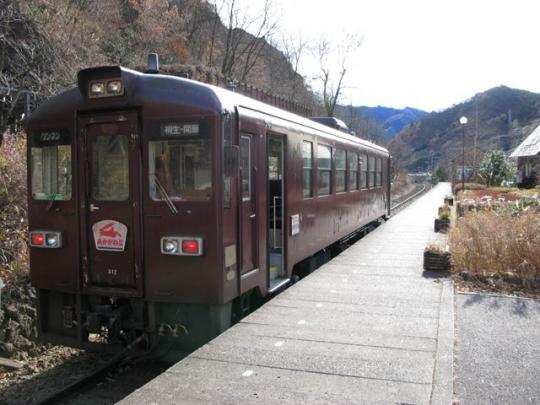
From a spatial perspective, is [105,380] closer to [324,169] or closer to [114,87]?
[114,87]

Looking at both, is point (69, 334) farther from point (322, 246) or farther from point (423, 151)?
point (423, 151)

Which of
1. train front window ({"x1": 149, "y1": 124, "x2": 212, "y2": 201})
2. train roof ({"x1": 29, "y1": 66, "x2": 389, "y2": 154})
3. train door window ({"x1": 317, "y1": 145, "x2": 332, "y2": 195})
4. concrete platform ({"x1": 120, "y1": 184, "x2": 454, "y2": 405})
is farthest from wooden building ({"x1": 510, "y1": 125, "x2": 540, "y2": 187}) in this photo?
train front window ({"x1": 149, "y1": 124, "x2": 212, "y2": 201})

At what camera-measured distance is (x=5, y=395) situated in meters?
5.59

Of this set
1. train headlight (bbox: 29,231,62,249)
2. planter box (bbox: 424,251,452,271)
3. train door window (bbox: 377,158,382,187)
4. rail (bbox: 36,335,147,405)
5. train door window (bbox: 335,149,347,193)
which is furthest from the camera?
train door window (bbox: 377,158,382,187)

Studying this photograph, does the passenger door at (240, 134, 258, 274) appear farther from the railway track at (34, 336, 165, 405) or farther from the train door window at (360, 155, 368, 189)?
the train door window at (360, 155, 368, 189)

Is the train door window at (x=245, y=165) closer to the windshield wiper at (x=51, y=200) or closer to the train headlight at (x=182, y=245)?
the train headlight at (x=182, y=245)

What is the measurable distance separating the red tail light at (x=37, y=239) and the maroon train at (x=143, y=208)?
0.02 m

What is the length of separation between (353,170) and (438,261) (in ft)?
13.6

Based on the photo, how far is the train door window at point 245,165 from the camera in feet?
19.8

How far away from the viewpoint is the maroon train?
538cm

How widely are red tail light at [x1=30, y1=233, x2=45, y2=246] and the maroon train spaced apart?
0.7 inches

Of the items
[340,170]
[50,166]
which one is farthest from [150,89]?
[340,170]

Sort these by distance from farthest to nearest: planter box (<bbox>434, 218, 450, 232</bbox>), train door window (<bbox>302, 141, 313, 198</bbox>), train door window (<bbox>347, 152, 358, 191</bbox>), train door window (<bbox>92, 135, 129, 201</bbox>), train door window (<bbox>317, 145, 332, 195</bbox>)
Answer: planter box (<bbox>434, 218, 450, 232</bbox>)
train door window (<bbox>347, 152, 358, 191</bbox>)
train door window (<bbox>317, 145, 332, 195</bbox>)
train door window (<bbox>302, 141, 313, 198</bbox>)
train door window (<bbox>92, 135, 129, 201</bbox>)

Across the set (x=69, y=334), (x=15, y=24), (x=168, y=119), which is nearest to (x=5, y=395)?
(x=69, y=334)
